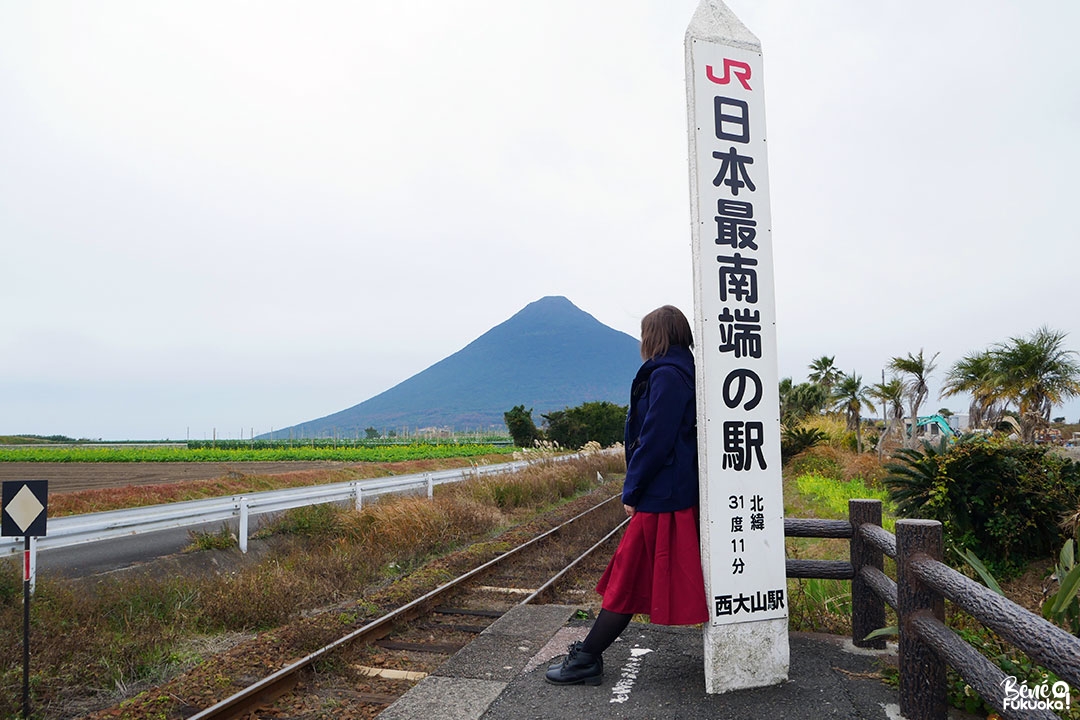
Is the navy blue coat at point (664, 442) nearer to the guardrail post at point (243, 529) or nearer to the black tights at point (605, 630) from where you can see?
the black tights at point (605, 630)

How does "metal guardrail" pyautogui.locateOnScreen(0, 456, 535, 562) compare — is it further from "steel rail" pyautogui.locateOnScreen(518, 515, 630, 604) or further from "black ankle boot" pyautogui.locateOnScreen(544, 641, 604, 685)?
"black ankle boot" pyautogui.locateOnScreen(544, 641, 604, 685)

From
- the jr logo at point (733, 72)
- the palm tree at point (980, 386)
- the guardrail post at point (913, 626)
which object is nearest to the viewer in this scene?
the guardrail post at point (913, 626)

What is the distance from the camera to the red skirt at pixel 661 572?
3.48 meters

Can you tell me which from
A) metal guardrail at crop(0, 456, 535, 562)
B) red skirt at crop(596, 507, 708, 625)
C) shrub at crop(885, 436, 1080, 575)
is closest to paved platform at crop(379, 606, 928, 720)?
red skirt at crop(596, 507, 708, 625)

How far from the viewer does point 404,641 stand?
5.60m

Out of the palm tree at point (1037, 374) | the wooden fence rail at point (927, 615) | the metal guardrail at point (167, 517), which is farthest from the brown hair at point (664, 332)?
the palm tree at point (1037, 374)

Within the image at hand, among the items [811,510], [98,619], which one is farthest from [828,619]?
[811,510]

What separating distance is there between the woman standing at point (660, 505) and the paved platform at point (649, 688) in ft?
0.93

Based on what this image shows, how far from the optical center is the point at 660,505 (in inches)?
140

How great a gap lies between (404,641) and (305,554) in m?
3.20

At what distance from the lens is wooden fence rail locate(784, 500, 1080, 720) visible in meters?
2.27

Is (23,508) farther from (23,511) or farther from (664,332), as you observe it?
(664,332)

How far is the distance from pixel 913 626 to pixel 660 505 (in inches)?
48.9

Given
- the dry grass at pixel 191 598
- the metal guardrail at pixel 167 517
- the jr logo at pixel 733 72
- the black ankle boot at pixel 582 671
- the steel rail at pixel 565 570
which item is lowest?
the steel rail at pixel 565 570
